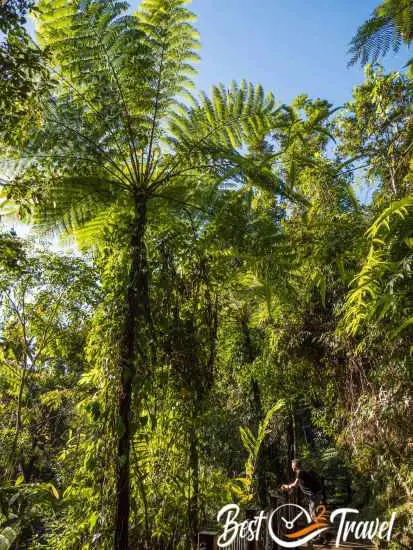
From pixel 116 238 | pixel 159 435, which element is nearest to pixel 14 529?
pixel 159 435

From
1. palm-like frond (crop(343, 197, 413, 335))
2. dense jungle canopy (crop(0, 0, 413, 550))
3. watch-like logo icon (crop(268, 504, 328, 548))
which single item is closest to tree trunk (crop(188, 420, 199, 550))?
dense jungle canopy (crop(0, 0, 413, 550))

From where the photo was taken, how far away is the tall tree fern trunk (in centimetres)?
190

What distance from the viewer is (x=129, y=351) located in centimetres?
208

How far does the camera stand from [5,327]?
6297mm

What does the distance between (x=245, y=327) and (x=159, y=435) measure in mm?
5253

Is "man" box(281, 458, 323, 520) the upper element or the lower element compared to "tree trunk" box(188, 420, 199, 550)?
lower

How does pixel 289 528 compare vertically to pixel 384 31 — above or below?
below

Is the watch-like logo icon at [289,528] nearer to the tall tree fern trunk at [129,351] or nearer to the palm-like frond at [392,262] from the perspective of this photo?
the tall tree fern trunk at [129,351]

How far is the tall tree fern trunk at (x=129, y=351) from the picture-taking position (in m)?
1.90

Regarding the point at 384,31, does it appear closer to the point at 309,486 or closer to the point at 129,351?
the point at 129,351

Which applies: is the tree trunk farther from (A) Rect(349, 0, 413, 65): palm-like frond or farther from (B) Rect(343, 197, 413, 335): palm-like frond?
(A) Rect(349, 0, 413, 65): palm-like frond

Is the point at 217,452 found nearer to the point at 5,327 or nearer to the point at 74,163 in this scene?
the point at 5,327

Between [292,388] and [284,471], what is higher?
[292,388]

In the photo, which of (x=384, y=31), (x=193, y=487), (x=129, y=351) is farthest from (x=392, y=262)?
(x=193, y=487)
